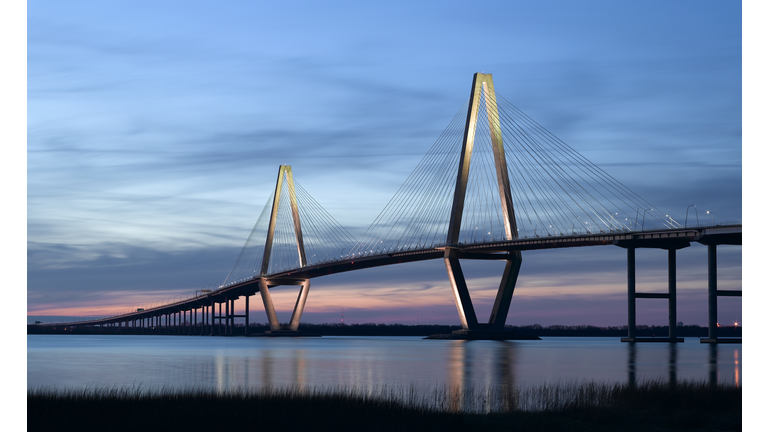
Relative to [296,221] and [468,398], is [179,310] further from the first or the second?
[468,398]

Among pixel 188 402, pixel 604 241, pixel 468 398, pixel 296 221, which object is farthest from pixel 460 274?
pixel 188 402

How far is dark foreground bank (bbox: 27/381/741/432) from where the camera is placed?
16.5 meters

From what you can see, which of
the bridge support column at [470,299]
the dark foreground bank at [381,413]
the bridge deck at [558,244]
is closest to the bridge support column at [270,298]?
the bridge deck at [558,244]

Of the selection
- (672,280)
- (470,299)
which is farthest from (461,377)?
(672,280)

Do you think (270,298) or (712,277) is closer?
(712,277)

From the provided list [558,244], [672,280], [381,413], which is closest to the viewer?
[381,413]

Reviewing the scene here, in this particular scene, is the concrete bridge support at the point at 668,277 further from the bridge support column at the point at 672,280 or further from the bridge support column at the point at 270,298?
the bridge support column at the point at 270,298

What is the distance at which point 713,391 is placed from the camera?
71.2ft

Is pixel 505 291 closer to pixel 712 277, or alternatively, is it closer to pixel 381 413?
pixel 712 277

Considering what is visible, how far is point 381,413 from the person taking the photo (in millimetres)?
18031
